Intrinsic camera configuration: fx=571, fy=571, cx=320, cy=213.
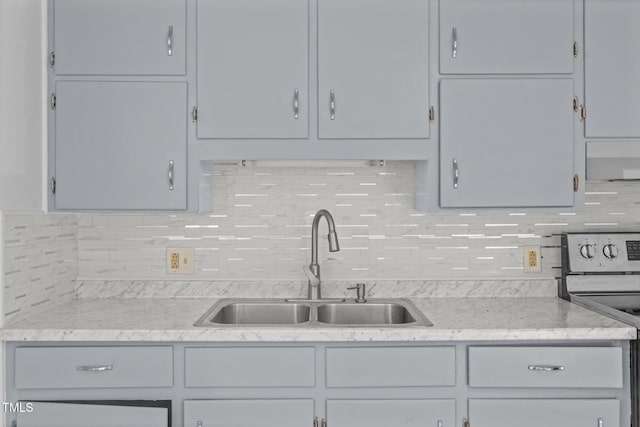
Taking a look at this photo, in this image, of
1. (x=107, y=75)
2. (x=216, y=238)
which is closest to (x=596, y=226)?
(x=216, y=238)

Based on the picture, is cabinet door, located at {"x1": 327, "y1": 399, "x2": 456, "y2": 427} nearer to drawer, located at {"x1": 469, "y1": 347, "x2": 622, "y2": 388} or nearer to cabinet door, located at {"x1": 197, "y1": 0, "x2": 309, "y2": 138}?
drawer, located at {"x1": 469, "y1": 347, "x2": 622, "y2": 388}

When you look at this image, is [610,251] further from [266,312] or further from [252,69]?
[252,69]

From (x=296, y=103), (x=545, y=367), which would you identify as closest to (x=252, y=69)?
(x=296, y=103)

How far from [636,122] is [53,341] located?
2.35m

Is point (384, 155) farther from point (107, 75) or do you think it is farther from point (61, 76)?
point (61, 76)

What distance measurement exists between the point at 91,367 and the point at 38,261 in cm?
55

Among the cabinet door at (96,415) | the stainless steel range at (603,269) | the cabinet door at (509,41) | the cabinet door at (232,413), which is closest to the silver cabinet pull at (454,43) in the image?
the cabinet door at (509,41)

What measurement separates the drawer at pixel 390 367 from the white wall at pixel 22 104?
127 cm

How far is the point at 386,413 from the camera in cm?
198

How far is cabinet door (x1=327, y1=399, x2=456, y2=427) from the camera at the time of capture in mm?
1978

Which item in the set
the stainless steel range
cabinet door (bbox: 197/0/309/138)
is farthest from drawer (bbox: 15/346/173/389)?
the stainless steel range

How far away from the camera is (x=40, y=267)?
2270 millimetres

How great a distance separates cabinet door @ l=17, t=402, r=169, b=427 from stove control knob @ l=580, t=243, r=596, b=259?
1.85 m

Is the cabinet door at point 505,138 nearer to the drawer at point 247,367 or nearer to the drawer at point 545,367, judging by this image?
the drawer at point 545,367
